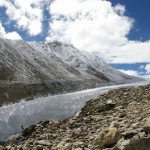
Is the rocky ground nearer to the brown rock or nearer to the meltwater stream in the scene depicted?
the brown rock

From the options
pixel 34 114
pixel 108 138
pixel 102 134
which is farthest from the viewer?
pixel 34 114

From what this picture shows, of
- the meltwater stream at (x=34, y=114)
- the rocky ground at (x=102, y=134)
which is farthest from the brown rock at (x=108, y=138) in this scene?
the meltwater stream at (x=34, y=114)

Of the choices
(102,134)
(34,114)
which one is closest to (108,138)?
(102,134)

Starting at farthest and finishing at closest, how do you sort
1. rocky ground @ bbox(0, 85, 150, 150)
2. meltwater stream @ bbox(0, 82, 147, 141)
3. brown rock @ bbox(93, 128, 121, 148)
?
1. meltwater stream @ bbox(0, 82, 147, 141)
2. brown rock @ bbox(93, 128, 121, 148)
3. rocky ground @ bbox(0, 85, 150, 150)

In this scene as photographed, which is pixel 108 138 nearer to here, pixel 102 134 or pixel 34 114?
pixel 102 134

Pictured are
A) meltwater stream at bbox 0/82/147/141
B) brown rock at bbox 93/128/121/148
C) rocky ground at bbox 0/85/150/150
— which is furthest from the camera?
meltwater stream at bbox 0/82/147/141

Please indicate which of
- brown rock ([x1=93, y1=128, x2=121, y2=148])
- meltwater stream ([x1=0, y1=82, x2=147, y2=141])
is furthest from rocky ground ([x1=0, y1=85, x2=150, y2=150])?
meltwater stream ([x1=0, y1=82, x2=147, y2=141])

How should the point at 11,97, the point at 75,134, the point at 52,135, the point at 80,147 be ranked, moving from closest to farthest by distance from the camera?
1. the point at 80,147
2. the point at 75,134
3. the point at 52,135
4. the point at 11,97

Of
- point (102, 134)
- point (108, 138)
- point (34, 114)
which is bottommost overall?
point (108, 138)

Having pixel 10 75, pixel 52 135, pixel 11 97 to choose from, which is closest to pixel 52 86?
pixel 10 75

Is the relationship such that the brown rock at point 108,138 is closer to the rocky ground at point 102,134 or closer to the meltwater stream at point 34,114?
the rocky ground at point 102,134

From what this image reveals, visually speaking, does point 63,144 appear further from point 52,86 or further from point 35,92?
point 52,86

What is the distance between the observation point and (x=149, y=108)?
670 inches

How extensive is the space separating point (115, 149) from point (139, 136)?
2.49 feet
